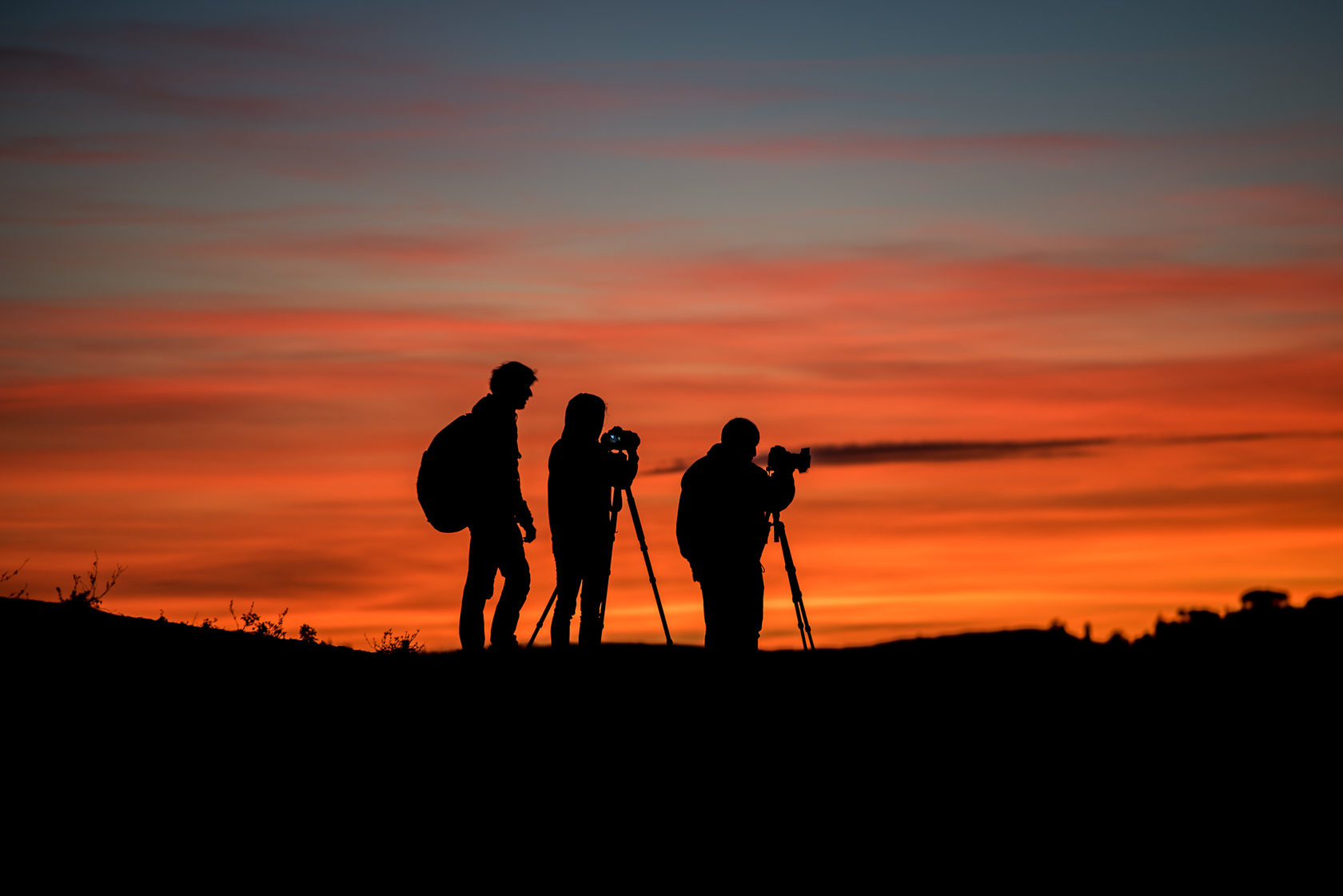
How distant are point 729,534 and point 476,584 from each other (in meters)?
Result: 2.01

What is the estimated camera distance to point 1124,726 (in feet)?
34.0

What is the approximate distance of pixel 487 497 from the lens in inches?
432

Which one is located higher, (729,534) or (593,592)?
(729,534)

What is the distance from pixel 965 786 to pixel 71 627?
756 cm

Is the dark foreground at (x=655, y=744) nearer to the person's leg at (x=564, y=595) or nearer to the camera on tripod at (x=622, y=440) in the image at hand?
the person's leg at (x=564, y=595)

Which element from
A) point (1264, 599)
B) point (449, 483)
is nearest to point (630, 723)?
point (449, 483)

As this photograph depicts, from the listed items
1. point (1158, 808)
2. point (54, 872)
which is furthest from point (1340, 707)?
point (54, 872)

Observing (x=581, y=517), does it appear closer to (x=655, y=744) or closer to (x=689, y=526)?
(x=689, y=526)

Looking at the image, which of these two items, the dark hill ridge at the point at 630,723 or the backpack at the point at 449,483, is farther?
the backpack at the point at 449,483

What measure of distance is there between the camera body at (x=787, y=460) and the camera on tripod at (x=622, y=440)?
4.02 feet

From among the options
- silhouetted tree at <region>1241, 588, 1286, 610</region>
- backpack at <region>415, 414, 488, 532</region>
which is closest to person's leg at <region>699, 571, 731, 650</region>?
backpack at <region>415, 414, 488, 532</region>

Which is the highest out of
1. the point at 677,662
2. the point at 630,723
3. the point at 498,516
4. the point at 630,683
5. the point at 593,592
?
the point at 498,516

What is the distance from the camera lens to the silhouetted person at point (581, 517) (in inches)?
460

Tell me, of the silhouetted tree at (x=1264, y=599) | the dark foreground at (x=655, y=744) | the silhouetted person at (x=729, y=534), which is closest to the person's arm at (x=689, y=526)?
the silhouetted person at (x=729, y=534)
